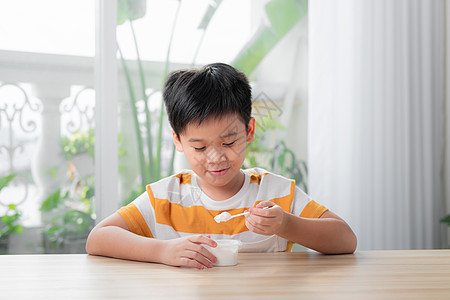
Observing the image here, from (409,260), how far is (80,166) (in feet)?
5.12

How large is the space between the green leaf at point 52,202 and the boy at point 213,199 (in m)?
1.06

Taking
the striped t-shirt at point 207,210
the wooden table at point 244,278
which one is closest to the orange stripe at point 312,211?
the striped t-shirt at point 207,210

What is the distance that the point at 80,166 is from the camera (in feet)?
6.61

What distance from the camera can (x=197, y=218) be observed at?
1067 millimetres

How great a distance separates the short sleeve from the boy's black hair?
0.73 ft

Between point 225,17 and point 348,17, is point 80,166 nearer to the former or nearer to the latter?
point 225,17

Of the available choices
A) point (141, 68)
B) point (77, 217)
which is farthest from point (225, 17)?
point (77, 217)

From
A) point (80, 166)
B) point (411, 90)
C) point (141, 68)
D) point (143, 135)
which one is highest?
point (141, 68)

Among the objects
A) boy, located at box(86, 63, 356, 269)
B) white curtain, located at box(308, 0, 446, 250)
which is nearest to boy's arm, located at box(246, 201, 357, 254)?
boy, located at box(86, 63, 356, 269)

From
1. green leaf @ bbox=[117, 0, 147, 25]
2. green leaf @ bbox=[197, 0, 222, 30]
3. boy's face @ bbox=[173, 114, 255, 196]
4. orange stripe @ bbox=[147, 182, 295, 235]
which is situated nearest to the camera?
boy's face @ bbox=[173, 114, 255, 196]

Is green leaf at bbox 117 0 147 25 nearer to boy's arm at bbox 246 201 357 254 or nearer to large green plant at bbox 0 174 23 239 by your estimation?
large green plant at bbox 0 174 23 239

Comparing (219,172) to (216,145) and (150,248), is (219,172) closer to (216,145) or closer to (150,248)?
(216,145)

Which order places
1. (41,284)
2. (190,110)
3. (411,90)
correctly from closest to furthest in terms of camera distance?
1. (41,284)
2. (190,110)
3. (411,90)

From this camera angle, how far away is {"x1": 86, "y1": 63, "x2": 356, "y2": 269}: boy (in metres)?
0.85
